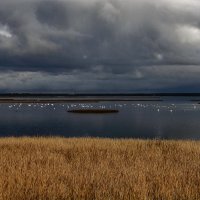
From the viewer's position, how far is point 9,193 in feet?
30.6

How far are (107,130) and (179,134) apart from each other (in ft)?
30.2

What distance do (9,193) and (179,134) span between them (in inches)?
1364

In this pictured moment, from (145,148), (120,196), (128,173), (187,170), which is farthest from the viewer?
(145,148)

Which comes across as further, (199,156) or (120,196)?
(199,156)

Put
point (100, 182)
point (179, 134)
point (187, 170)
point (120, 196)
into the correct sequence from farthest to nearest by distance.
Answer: point (179, 134) → point (187, 170) → point (100, 182) → point (120, 196)

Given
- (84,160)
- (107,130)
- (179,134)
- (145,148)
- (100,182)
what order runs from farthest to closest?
(107,130), (179,134), (145,148), (84,160), (100,182)

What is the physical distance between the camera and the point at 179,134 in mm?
42344

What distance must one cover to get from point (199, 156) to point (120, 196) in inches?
316

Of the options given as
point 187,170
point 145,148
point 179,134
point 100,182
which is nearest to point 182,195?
point 100,182

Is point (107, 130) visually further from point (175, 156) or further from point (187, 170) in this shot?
point (187, 170)

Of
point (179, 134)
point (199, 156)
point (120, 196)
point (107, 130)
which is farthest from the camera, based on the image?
point (107, 130)

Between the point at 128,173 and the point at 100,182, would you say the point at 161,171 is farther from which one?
the point at 100,182

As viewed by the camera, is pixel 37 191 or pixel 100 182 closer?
pixel 37 191

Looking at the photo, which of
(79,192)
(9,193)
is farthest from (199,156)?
(9,193)
